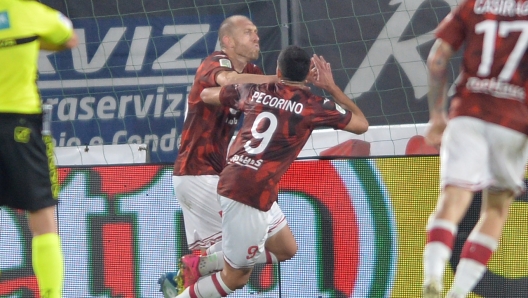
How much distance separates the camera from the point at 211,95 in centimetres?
579

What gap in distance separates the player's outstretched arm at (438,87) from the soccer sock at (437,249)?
1.60 ft

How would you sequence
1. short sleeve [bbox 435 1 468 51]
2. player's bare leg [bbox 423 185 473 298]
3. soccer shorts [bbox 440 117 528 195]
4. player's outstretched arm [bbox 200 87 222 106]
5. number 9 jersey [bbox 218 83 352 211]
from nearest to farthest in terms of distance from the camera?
player's bare leg [bbox 423 185 473 298]
soccer shorts [bbox 440 117 528 195]
short sleeve [bbox 435 1 468 51]
number 9 jersey [bbox 218 83 352 211]
player's outstretched arm [bbox 200 87 222 106]

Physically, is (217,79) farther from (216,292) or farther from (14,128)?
(14,128)

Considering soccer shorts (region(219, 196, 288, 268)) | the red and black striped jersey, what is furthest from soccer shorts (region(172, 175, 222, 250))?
soccer shorts (region(219, 196, 288, 268))

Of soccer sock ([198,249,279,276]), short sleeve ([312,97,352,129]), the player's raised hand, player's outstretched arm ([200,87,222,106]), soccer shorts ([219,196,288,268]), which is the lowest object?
soccer sock ([198,249,279,276])

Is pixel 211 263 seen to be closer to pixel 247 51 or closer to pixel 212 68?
pixel 212 68

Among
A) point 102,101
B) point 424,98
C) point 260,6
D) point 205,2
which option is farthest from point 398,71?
point 102,101

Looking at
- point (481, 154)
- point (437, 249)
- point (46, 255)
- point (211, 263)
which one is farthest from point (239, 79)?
point (437, 249)

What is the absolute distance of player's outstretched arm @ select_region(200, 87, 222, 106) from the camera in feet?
18.9

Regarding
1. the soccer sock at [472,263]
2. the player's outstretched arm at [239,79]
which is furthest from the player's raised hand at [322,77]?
the soccer sock at [472,263]

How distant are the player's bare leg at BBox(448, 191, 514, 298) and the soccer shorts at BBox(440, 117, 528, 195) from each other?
147 mm

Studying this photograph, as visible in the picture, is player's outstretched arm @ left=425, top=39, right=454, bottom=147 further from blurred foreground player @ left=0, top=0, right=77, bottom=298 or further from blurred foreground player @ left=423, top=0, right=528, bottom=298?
blurred foreground player @ left=0, top=0, right=77, bottom=298

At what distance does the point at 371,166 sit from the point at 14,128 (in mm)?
2770

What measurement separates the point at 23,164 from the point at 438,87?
2044 millimetres
